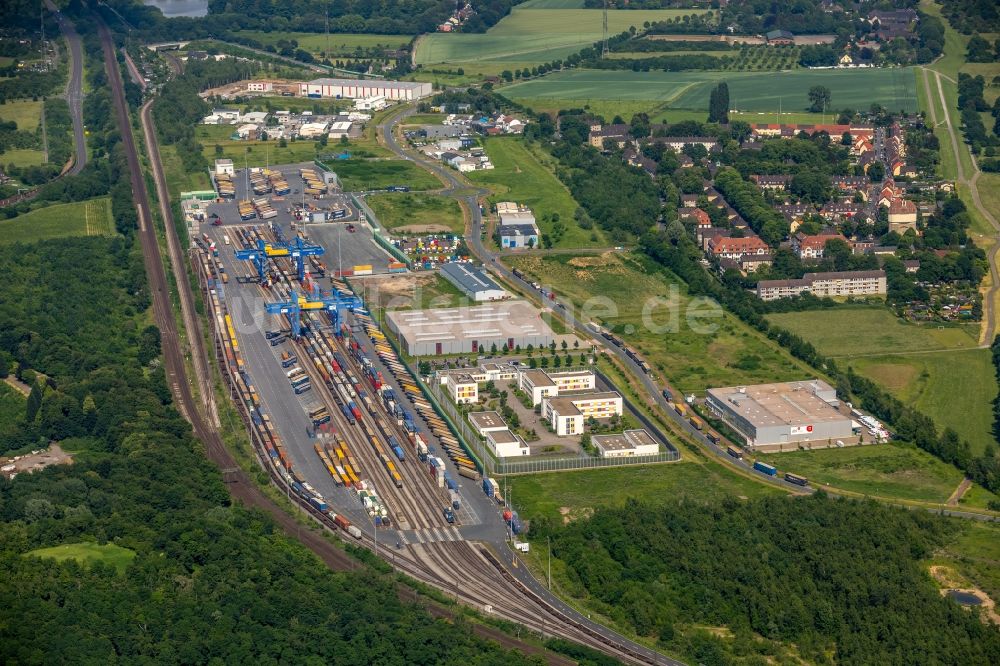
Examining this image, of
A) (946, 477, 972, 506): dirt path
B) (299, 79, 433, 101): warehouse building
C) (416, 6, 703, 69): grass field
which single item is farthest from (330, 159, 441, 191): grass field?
(946, 477, 972, 506): dirt path

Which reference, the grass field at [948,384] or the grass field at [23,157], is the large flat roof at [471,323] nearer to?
the grass field at [948,384]

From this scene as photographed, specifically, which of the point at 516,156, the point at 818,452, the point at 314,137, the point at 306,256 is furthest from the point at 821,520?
the point at 314,137

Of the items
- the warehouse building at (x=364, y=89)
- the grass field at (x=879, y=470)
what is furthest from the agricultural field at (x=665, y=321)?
the warehouse building at (x=364, y=89)

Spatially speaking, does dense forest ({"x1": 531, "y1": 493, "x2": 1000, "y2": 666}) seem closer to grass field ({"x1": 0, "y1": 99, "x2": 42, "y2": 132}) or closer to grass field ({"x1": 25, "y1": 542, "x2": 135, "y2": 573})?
grass field ({"x1": 25, "y1": 542, "x2": 135, "y2": 573})

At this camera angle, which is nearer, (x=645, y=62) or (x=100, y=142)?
(x=100, y=142)

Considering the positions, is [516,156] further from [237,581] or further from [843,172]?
[237,581]

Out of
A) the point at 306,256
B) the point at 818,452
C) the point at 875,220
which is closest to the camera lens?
the point at 818,452
